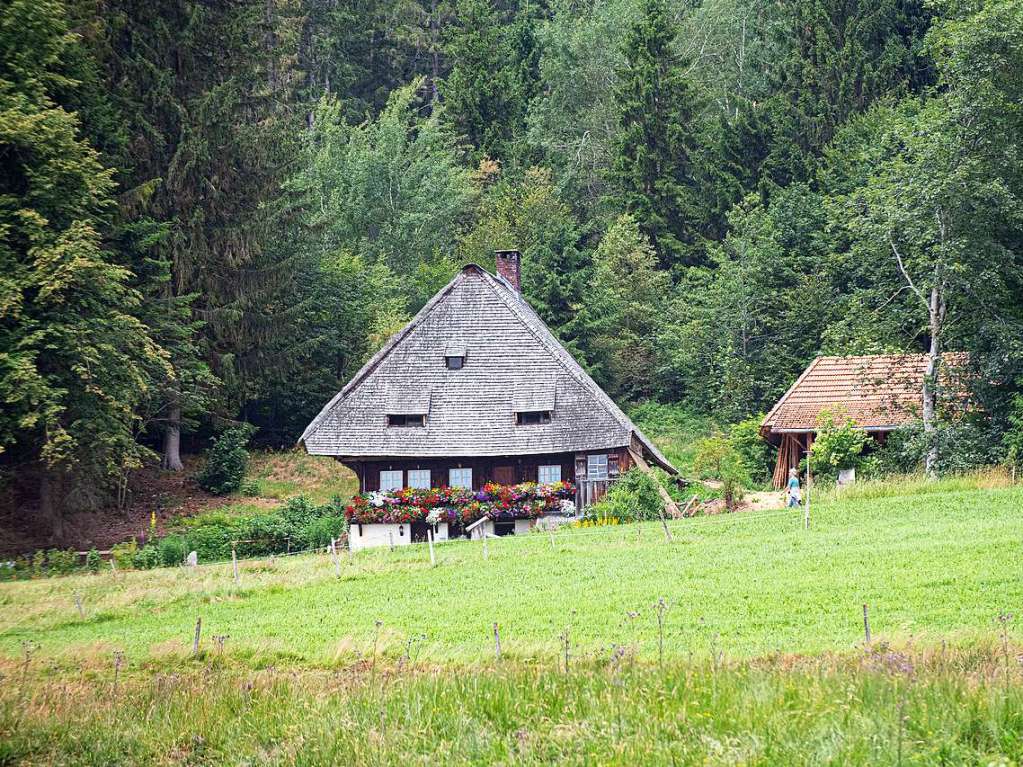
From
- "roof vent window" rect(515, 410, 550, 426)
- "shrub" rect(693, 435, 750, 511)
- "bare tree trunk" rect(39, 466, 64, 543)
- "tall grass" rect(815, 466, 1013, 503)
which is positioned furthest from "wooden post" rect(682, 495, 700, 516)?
"bare tree trunk" rect(39, 466, 64, 543)

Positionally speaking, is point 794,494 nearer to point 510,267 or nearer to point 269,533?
point 269,533

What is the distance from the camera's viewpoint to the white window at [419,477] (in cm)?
3650

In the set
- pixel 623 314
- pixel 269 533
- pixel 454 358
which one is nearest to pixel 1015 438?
pixel 454 358

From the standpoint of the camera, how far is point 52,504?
114ft

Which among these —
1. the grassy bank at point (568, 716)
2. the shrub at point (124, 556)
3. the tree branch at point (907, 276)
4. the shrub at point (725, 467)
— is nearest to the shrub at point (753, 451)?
the shrub at point (725, 467)

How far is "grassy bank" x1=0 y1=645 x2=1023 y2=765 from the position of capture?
10.7 meters

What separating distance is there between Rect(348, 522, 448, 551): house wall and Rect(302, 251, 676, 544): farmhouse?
0.05 meters

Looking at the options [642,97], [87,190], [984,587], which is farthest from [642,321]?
[984,587]

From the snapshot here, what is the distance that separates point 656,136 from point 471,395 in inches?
1188

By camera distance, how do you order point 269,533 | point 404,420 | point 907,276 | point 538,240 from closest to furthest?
1. point 269,533
2. point 907,276
3. point 404,420
4. point 538,240

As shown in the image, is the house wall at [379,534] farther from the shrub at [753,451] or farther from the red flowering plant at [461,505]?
the shrub at [753,451]

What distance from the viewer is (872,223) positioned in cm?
3547

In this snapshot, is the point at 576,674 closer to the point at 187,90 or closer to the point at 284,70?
the point at 187,90

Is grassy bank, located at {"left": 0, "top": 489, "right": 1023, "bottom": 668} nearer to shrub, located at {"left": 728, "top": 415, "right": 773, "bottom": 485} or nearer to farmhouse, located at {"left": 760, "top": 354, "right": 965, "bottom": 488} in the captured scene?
farmhouse, located at {"left": 760, "top": 354, "right": 965, "bottom": 488}
